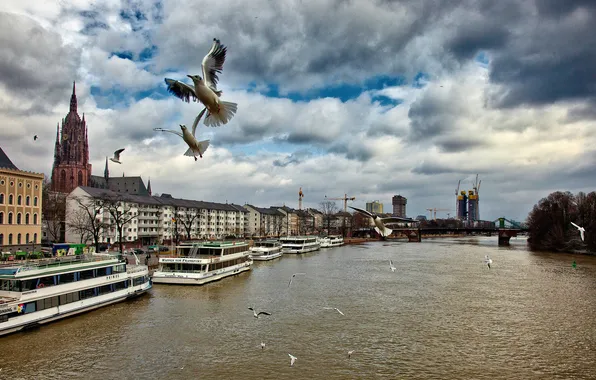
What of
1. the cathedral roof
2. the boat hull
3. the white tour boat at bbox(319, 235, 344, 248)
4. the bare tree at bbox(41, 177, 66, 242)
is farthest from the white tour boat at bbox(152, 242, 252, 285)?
the white tour boat at bbox(319, 235, 344, 248)

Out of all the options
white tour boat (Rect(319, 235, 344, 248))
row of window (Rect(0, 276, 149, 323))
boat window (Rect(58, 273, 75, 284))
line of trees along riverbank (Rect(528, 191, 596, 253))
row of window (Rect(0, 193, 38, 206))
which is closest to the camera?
row of window (Rect(0, 276, 149, 323))

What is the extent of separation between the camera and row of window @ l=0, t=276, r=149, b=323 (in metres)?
25.5

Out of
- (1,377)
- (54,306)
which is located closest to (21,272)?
(54,306)

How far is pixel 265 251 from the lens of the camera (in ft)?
241

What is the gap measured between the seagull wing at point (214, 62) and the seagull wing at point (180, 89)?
1.20 feet

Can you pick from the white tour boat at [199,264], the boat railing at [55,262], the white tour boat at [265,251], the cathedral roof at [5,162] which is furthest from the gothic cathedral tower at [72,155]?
the boat railing at [55,262]

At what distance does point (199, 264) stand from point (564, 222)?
318 feet

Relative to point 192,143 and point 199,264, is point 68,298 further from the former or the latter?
point 192,143

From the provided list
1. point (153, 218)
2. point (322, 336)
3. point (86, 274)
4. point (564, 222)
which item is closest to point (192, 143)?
point (322, 336)

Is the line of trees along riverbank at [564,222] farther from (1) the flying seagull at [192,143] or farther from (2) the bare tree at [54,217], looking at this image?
(2) the bare tree at [54,217]

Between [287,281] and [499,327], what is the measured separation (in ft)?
77.0

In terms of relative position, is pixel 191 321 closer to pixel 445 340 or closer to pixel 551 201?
pixel 445 340

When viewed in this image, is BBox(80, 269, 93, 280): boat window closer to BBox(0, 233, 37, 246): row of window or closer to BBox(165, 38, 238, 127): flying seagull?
BBox(165, 38, 238, 127): flying seagull

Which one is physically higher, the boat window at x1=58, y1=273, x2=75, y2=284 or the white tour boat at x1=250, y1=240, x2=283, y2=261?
the boat window at x1=58, y1=273, x2=75, y2=284
